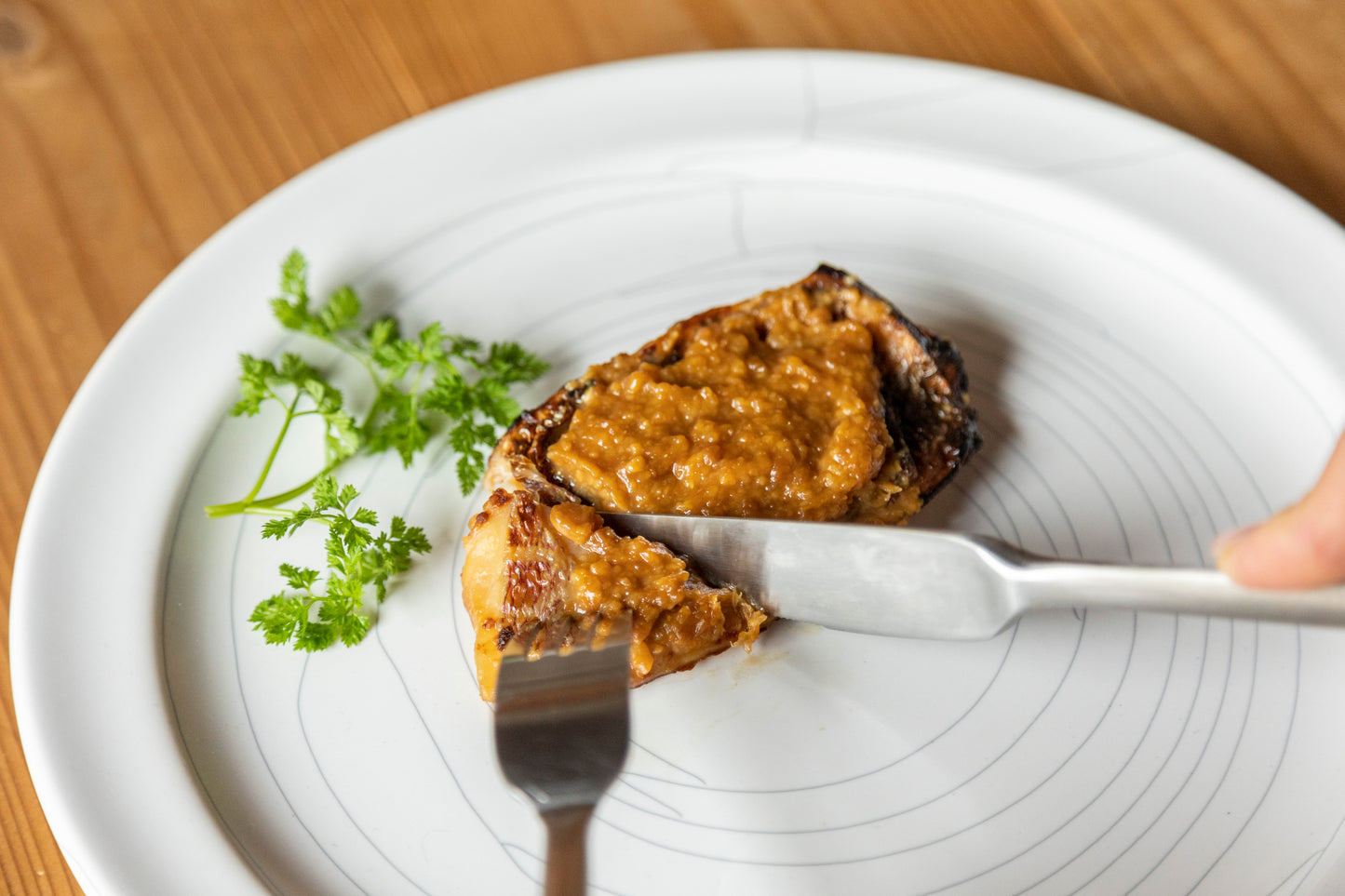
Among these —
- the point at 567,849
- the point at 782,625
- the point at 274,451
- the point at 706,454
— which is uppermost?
the point at 274,451

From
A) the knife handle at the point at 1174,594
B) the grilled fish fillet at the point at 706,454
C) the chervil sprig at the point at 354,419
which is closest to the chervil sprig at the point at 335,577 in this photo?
the chervil sprig at the point at 354,419

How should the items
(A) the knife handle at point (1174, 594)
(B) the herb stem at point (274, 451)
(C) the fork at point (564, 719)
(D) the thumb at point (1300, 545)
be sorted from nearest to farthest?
(D) the thumb at point (1300, 545)
(A) the knife handle at point (1174, 594)
(C) the fork at point (564, 719)
(B) the herb stem at point (274, 451)

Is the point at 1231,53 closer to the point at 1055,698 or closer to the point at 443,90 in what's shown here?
the point at 1055,698

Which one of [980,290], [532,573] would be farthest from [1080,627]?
[532,573]

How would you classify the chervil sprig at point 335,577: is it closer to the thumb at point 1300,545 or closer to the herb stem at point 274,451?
the herb stem at point 274,451

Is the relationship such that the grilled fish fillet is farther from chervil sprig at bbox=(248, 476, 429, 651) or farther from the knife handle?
the knife handle

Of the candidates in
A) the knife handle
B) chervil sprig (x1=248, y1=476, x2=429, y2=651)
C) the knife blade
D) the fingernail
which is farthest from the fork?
the fingernail

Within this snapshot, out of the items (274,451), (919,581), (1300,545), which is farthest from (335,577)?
(1300,545)

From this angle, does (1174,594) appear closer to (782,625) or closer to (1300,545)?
(1300,545)
